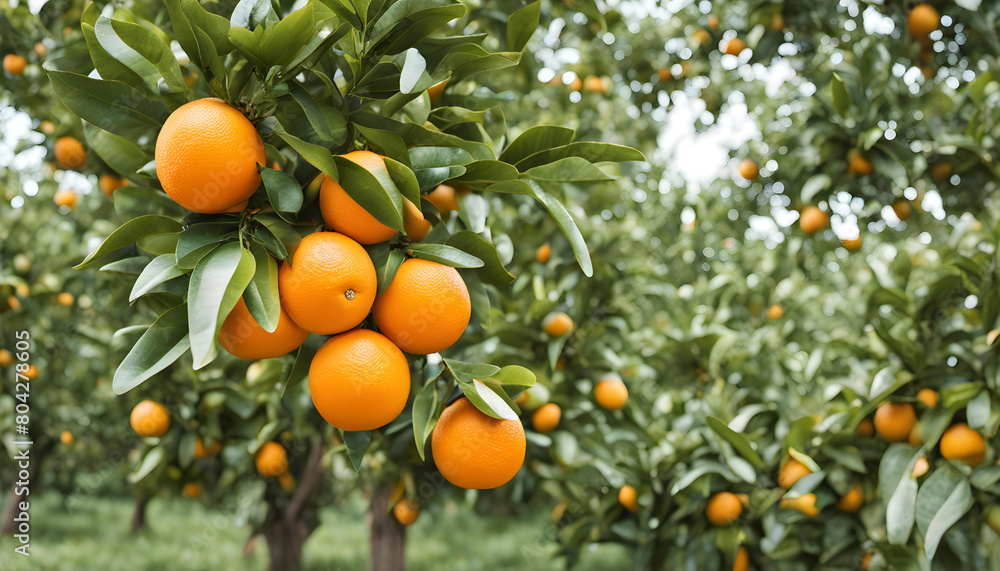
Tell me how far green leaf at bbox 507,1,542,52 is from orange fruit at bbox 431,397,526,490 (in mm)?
579

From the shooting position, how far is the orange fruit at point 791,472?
5.28 ft

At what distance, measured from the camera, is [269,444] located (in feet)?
6.64

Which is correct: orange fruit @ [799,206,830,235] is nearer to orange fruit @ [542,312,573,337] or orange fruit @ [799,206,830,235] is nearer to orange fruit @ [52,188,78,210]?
orange fruit @ [542,312,573,337]

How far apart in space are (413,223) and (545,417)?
1011mm

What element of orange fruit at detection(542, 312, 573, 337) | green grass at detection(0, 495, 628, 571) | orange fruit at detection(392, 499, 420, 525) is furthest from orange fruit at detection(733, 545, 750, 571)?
green grass at detection(0, 495, 628, 571)

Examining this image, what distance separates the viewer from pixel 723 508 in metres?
1.67

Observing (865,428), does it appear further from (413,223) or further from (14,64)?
(14,64)

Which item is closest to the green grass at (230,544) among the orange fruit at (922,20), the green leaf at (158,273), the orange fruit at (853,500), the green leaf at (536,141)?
the orange fruit at (853,500)

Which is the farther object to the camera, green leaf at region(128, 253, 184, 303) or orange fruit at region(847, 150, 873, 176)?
orange fruit at region(847, 150, 873, 176)

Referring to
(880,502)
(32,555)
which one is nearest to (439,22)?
(880,502)

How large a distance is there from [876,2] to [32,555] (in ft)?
19.4

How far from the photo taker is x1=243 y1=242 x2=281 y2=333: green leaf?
688mm

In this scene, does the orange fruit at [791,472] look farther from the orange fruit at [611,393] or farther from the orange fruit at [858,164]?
the orange fruit at [858,164]

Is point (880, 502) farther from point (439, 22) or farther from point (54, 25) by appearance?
point (54, 25)
